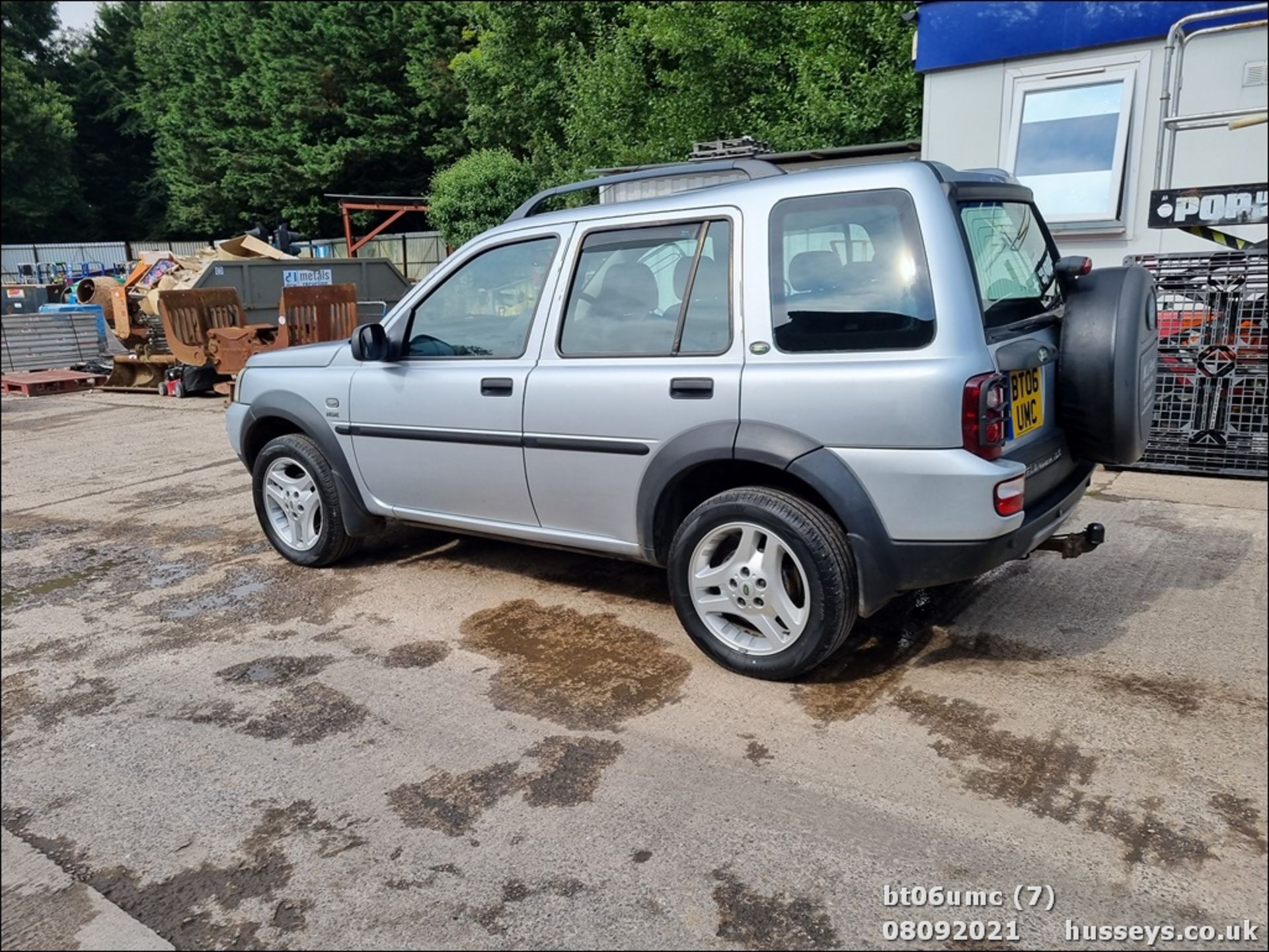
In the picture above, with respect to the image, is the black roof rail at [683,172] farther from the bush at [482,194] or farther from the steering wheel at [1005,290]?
the bush at [482,194]

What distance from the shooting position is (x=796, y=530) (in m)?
3.46

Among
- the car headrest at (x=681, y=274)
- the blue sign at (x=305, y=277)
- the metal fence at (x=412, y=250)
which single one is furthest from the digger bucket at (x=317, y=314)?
the metal fence at (x=412, y=250)

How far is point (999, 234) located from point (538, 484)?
7.02 ft

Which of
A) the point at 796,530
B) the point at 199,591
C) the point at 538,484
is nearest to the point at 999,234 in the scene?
the point at 796,530

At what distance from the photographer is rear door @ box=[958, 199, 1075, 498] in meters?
3.35

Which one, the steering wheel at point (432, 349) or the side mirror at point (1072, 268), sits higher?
the side mirror at point (1072, 268)

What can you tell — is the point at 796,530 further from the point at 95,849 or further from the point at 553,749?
the point at 95,849

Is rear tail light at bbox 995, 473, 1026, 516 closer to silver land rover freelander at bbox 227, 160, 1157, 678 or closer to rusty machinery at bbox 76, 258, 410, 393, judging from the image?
silver land rover freelander at bbox 227, 160, 1157, 678

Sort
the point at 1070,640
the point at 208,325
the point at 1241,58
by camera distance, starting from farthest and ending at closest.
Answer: the point at 208,325 → the point at 1241,58 → the point at 1070,640

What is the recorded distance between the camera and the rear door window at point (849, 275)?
3.28 m

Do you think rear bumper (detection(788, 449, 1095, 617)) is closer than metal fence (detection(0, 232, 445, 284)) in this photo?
Yes

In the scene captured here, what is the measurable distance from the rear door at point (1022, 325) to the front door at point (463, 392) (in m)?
1.79

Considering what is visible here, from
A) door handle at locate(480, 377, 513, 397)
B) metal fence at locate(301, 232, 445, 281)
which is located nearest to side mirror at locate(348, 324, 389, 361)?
door handle at locate(480, 377, 513, 397)

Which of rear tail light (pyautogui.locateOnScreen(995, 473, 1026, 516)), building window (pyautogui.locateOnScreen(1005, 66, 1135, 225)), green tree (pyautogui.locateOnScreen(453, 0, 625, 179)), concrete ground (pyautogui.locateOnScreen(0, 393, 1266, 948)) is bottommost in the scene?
concrete ground (pyautogui.locateOnScreen(0, 393, 1266, 948))
